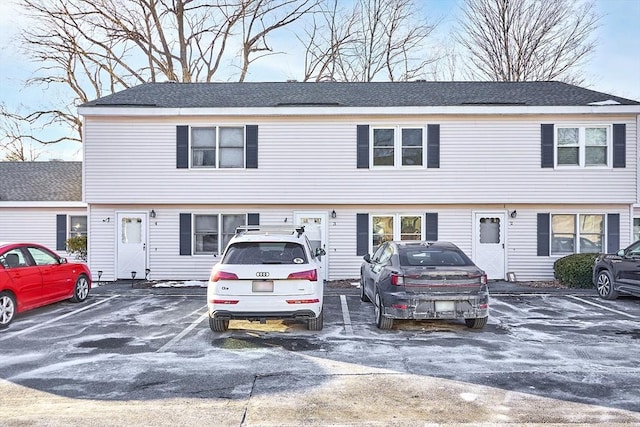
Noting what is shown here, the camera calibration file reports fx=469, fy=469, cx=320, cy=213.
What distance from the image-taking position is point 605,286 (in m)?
12.0

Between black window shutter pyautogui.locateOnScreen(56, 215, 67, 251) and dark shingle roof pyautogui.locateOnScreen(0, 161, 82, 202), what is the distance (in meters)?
0.78

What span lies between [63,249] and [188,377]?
14867 millimetres

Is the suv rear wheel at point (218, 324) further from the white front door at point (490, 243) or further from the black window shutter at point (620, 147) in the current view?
the black window shutter at point (620, 147)

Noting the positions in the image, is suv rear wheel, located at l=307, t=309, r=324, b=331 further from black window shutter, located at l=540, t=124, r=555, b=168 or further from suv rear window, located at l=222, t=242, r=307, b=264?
black window shutter, located at l=540, t=124, r=555, b=168

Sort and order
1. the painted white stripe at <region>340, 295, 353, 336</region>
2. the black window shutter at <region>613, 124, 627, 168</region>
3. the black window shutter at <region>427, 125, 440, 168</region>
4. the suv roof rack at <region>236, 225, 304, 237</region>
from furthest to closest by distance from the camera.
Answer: the black window shutter at <region>427, 125, 440, 168</region> < the black window shutter at <region>613, 124, 627, 168</region> < the suv roof rack at <region>236, 225, 304, 237</region> < the painted white stripe at <region>340, 295, 353, 336</region>

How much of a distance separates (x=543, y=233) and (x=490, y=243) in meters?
1.70

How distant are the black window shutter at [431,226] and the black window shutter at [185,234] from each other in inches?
303

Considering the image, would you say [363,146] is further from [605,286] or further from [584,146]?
[605,286]

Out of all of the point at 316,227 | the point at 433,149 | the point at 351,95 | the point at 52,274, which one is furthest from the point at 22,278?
the point at 433,149

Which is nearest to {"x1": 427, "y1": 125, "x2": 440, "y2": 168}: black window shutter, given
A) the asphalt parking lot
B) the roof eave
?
the roof eave

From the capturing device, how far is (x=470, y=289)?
785 cm

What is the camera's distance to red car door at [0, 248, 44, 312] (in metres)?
8.78

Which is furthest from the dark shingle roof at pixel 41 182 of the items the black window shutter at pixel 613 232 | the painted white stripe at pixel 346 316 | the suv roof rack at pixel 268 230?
the black window shutter at pixel 613 232

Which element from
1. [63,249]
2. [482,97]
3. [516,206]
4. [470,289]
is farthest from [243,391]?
[63,249]
